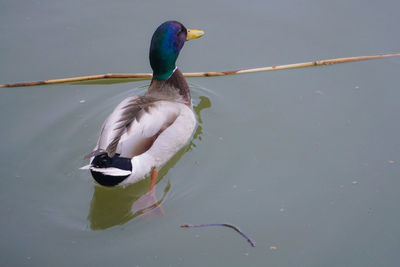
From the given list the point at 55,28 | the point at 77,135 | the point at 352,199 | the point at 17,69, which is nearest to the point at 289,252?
the point at 352,199

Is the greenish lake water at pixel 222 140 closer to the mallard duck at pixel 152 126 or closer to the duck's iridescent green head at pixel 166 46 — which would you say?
the mallard duck at pixel 152 126

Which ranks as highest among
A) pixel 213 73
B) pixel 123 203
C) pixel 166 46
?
pixel 166 46

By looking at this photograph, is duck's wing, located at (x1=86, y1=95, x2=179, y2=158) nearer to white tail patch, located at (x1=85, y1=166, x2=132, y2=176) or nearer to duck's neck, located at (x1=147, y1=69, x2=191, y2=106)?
white tail patch, located at (x1=85, y1=166, x2=132, y2=176)

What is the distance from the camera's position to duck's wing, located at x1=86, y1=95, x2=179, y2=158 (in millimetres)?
4102

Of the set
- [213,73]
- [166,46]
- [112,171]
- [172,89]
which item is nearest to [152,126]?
[112,171]

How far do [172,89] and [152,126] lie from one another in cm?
72

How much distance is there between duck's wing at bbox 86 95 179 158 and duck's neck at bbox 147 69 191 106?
31cm

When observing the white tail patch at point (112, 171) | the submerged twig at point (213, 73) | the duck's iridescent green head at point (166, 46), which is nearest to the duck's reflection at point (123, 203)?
the white tail patch at point (112, 171)

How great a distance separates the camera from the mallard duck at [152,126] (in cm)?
402

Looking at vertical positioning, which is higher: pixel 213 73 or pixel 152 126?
pixel 213 73

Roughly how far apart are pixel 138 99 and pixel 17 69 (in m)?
1.66

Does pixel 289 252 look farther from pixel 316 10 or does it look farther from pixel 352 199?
pixel 316 10

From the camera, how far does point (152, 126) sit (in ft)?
14.4

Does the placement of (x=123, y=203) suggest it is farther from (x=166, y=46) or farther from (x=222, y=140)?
(x=166, y=46)
